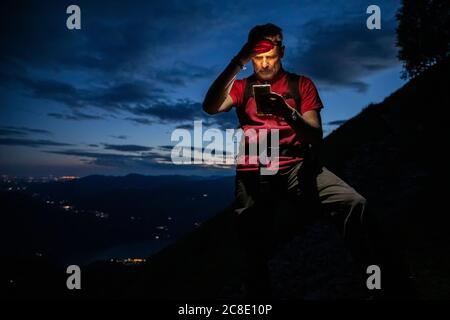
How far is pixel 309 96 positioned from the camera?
324 centimetres

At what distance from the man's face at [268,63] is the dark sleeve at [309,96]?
360 mm

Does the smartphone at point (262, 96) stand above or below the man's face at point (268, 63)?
below

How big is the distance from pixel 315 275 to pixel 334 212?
558 cm

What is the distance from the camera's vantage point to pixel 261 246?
3.28m

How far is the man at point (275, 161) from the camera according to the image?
9.73 ft

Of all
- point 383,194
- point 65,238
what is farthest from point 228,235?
point 65,238

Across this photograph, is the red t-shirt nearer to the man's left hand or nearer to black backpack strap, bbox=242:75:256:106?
black backpack strap, bbox=242:75:256:106

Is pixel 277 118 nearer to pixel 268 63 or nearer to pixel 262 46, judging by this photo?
pixel 268 63

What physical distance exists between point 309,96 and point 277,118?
17.4 inches

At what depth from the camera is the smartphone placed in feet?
9.07

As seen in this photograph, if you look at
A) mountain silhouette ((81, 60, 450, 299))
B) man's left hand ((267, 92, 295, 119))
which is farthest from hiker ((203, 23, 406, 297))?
mountain silhouette ((81, 60, 450, 299))

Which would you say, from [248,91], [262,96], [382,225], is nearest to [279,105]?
[262,96]

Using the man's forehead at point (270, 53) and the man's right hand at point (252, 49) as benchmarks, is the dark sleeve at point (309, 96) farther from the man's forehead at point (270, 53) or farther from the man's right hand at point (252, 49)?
the man's right hand at point (252, 49)

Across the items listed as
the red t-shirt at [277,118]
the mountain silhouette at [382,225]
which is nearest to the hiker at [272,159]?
the red t-shirt at [277,118]
